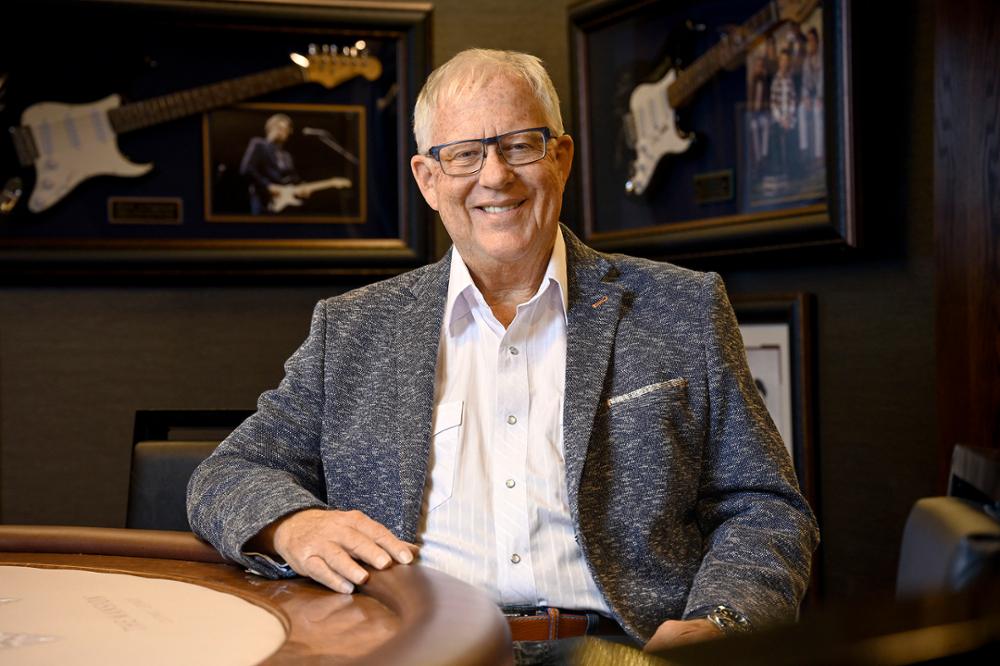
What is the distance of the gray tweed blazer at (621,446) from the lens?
A: 62.2 inches

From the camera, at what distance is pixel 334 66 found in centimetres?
281

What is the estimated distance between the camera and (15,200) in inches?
106

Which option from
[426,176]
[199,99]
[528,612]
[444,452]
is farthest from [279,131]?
[528,612]

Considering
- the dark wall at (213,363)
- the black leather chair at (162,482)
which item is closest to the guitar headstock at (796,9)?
the dark wall at (213,363)

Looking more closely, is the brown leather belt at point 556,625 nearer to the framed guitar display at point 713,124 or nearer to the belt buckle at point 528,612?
the belt buckle at point 528,612

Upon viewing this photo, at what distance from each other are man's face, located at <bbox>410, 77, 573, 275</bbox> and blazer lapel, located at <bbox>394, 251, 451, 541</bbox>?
0.10 m

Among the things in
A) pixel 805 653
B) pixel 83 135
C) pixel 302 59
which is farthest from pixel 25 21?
pixel 805 653

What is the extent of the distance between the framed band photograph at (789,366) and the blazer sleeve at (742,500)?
576 mm

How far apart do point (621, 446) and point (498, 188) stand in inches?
18.0

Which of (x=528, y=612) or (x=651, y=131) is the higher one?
(x=651, y=131)

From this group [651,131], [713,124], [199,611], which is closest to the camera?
[199,611]

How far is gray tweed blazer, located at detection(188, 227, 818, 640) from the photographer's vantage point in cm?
158

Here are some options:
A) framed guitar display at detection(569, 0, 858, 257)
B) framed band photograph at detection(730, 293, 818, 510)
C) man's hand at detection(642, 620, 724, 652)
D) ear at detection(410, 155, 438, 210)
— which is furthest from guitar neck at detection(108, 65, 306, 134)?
man's hand at detection(642, 620, 724, 652)

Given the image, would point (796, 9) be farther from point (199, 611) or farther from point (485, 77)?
point (199, 611)
